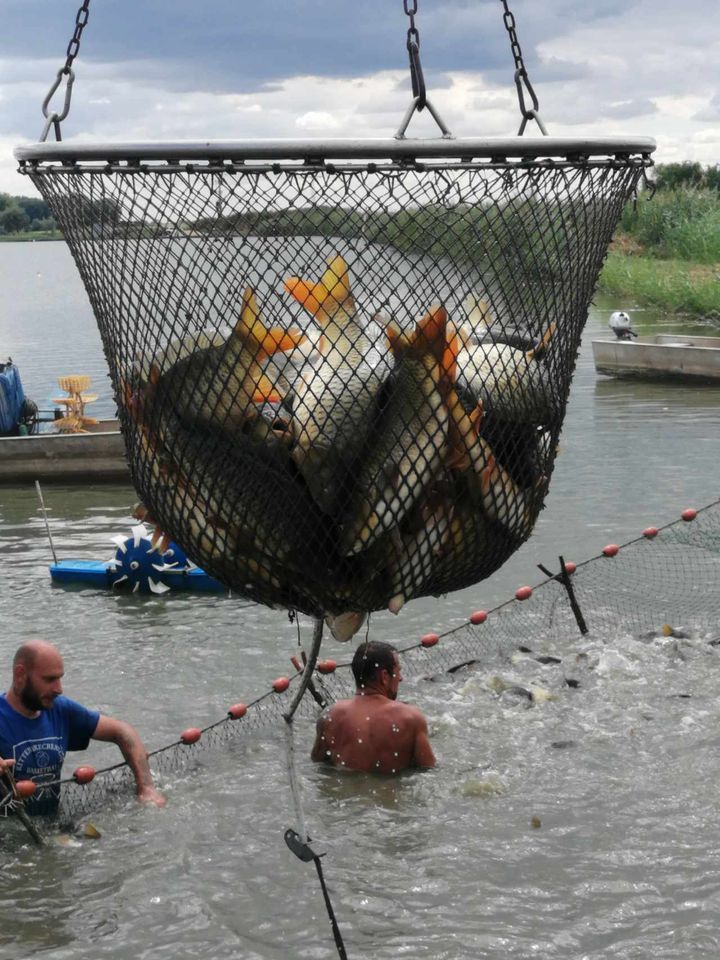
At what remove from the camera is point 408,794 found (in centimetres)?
735

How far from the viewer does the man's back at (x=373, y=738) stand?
734 cm

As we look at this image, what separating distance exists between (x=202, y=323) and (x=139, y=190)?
1.30ft

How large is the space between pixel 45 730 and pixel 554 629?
489cm

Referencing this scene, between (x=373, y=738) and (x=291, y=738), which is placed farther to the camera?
(x=373, y=738)

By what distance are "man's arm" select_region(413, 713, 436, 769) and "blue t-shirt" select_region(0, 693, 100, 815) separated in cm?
186

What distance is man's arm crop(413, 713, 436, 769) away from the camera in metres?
7.41

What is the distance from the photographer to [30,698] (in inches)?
249

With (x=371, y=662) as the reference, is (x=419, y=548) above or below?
above

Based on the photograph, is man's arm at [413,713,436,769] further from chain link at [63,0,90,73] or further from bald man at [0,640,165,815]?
chain link at [63,0,90,73]

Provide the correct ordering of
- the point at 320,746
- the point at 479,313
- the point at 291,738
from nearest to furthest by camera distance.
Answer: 1. the point at 479,313
2. the point at 291,738
3. the point at 320,746

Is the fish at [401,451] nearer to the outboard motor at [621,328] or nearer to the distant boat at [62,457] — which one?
the distant boat at [62,457]

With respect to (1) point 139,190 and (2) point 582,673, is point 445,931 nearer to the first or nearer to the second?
(2) point 582,673

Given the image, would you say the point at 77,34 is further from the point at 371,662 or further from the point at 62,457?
the point at 62,457

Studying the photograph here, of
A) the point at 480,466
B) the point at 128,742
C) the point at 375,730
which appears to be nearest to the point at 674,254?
the point at 375,730
